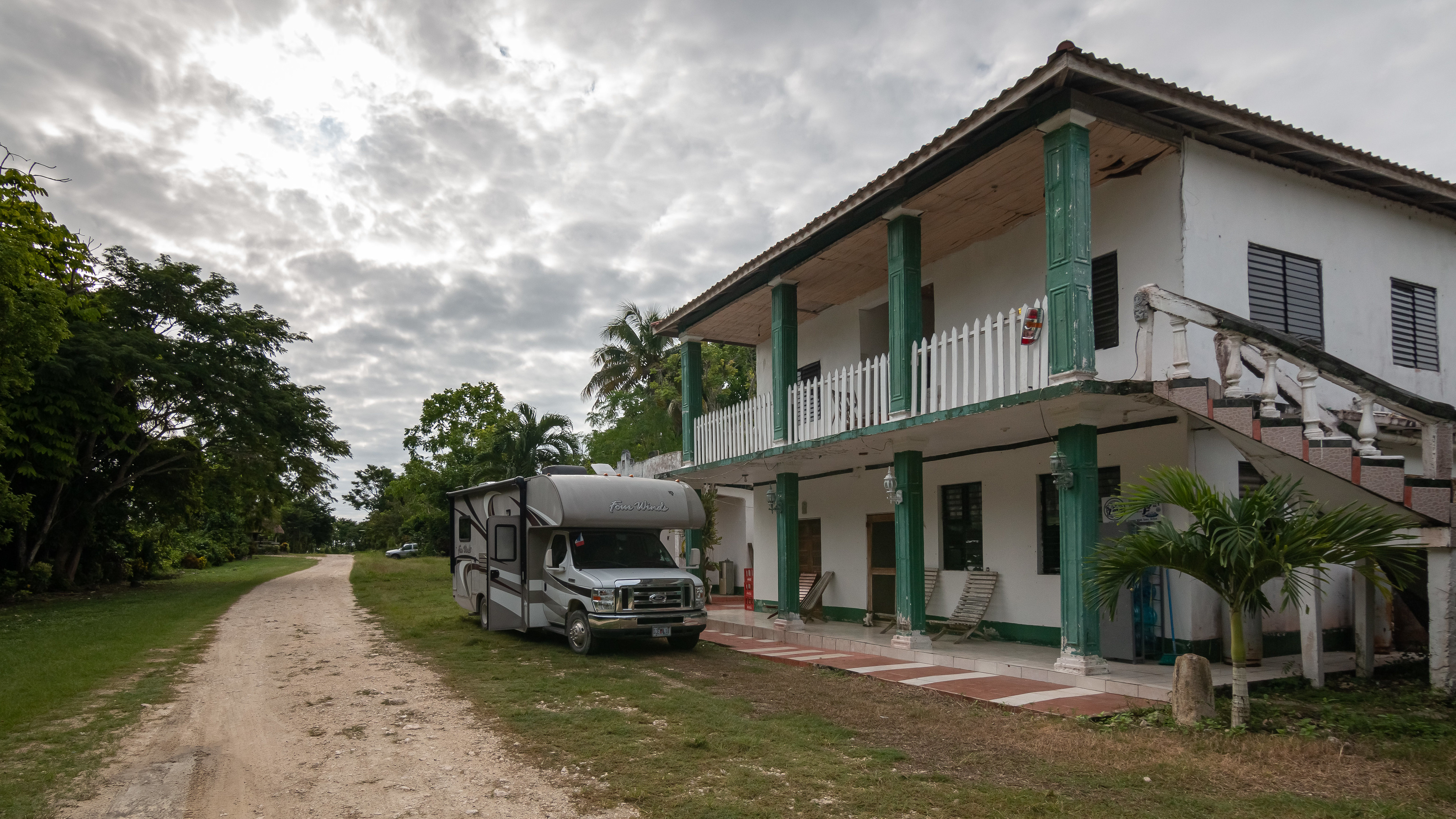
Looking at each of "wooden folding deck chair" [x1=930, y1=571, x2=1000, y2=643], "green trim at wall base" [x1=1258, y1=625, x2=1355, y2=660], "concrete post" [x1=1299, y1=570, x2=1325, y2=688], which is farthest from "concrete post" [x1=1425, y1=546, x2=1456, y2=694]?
"wooden folding deck chair" [x1=930, y1=571, x2=1000, y2=643]

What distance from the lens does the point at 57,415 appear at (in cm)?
2180

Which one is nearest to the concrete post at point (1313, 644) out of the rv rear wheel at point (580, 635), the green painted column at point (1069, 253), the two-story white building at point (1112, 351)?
the two-story white building at point (1112, 351)

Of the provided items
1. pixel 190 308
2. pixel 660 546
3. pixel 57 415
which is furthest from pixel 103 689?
pixel 190 308

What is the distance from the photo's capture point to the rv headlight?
41.3ft

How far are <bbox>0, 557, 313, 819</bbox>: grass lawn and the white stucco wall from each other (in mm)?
11579

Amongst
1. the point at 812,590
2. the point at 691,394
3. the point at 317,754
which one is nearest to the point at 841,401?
the point at 812,590

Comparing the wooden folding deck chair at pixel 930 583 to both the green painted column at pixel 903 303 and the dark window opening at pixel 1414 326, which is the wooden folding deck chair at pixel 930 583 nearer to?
the green painted column at pixel 903 303

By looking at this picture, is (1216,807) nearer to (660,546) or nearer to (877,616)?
(660,546)

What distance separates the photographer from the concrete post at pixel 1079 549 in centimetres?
978

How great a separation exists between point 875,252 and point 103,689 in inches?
467

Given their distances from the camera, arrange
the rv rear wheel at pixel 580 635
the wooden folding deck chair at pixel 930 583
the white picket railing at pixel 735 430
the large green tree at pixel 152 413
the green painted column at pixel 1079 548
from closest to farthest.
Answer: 1. the green painted column at pixel 1079 548
2. the rv rear wheel at pixel 580 635
3. the wooden folding deck chair at pixel 930 583
4. the white picket railing at pixel 735 430
5. the large green tree at pixel 152 413

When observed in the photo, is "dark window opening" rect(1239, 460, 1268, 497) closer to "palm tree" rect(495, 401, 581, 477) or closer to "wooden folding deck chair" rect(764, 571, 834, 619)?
"wooden folding deck chair" rect(764, 571, 834, 619)

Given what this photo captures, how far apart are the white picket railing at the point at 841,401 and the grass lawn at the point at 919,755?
4.02 m

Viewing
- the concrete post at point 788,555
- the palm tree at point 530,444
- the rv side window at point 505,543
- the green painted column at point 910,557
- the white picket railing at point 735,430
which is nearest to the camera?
the green painted column at point 910,557
